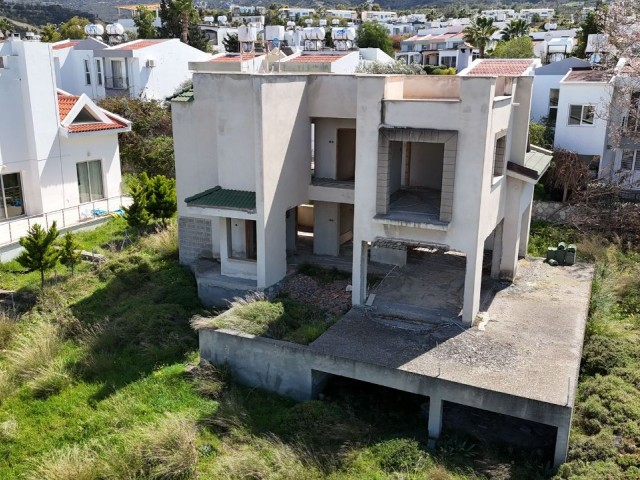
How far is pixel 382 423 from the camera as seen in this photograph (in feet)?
50.2

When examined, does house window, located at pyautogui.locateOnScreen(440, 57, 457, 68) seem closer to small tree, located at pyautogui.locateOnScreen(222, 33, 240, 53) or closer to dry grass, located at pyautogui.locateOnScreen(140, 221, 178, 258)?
small tree, located at pyautogui.locateOnScreen(222, 33, 240, 53)

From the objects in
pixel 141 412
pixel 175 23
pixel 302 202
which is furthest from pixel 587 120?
pixel 175 23

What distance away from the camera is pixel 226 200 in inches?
810

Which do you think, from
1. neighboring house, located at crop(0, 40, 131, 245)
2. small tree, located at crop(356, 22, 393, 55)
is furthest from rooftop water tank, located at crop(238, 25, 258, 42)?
small tree, located at crop(356, 22, 393, 55)

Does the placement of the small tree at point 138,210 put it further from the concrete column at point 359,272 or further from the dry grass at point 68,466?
the dry grass at point 68,466

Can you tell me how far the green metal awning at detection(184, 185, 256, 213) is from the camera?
2014 cm

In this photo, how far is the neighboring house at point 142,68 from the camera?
4481 centimetres

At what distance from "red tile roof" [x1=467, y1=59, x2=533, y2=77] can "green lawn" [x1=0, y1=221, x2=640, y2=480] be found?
799 centimetres

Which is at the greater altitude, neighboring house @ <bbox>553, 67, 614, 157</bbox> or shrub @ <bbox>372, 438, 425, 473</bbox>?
neighboring house @ <bbox>553, 67, 614, 157</bbox>

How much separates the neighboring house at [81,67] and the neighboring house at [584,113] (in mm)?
32018

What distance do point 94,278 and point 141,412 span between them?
913 cm

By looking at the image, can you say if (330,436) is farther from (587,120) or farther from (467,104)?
(587,120)

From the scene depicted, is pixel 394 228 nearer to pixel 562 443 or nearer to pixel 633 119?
pixel 562 443

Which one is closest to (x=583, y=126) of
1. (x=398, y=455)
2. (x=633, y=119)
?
(x=633, y=119)
